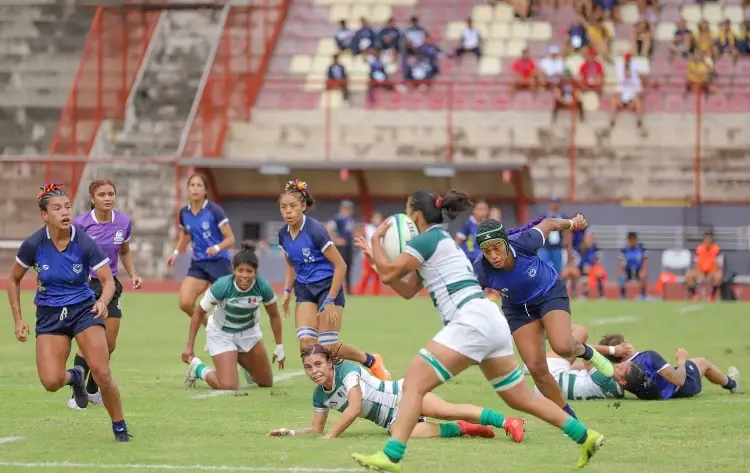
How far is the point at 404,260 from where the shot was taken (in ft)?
30.3

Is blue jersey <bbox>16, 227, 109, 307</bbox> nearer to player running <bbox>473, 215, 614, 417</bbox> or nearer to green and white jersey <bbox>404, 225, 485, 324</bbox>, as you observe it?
green and white jersey <bbox>404, 225, 485, 324</bbox>

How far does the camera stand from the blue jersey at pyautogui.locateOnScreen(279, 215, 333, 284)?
14.1 m

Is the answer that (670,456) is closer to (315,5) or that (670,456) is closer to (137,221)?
(137,221)

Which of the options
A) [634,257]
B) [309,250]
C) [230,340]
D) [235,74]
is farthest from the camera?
[235,74]

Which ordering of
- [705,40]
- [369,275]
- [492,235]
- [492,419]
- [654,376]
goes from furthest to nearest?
[705,40] → [369,275] → [654,376] → [492,419] → [492,235]

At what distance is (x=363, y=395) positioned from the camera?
36.7 ft

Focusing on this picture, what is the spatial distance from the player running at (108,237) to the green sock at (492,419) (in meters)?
3.89

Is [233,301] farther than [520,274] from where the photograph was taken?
Yes

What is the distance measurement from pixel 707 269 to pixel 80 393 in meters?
22.1

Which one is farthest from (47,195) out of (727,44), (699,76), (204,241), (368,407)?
Answer: (727,44)

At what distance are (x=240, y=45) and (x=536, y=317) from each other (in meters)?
28.7

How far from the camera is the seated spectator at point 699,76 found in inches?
1436

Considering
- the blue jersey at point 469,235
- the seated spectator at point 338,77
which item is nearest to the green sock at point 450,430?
the blue jersey at point 469,235

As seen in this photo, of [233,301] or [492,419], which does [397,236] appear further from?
[233,301]
